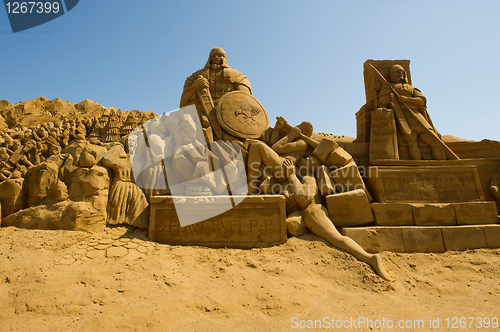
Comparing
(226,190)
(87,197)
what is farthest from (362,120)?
(87,197)

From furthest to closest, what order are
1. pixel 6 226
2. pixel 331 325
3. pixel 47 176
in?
pixel 47 176 → pixel 6 226 → pixel 331 325

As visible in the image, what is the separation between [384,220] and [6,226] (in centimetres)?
533

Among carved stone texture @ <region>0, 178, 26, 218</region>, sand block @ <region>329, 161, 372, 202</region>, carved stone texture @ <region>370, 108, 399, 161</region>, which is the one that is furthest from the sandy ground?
carved stone texture @ <region>370, 108, 399, 161</region>

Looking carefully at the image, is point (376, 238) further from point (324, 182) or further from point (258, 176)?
point (258, 176)

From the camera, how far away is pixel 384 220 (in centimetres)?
448

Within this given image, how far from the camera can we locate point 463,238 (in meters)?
4.32

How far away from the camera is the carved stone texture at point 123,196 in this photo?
4.32 metres

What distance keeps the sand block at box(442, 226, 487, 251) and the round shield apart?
3.32 metres

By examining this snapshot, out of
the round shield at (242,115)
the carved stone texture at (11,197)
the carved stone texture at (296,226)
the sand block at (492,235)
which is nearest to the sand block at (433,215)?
the sand block at (492,235)

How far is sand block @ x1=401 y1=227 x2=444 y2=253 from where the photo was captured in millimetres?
4242

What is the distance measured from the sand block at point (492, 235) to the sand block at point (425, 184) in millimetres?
526

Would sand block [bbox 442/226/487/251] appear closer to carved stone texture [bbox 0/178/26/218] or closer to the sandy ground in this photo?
the sandy ground

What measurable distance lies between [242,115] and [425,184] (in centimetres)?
327

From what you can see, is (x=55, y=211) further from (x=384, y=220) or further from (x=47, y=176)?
(x=384, y=220)
